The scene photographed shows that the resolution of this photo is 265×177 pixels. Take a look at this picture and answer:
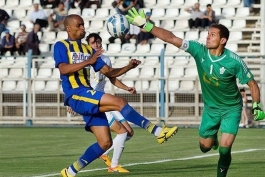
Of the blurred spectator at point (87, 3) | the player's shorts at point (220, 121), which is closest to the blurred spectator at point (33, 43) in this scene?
the blurred spectator at point (87, 3)

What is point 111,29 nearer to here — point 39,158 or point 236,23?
point 39,158

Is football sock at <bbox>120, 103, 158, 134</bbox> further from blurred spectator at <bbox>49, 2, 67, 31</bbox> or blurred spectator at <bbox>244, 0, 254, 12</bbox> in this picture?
blurred spectator at <bbox>49, 2, 67, 31</bbox>

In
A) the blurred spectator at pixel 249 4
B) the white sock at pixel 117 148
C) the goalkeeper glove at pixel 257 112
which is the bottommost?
the white sock at pixel 117 148

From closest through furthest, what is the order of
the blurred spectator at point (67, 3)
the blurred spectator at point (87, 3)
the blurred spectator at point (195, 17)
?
the blurred spectator at point (195, 17), the blurred spectator at point (87, 3), the blurred spectator at point (67, 3)

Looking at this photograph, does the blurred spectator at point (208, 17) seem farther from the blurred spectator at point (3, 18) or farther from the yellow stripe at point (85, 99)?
the yellow stripe at point (85, 99)

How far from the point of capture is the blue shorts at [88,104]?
1129cm

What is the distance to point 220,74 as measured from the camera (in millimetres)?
11328

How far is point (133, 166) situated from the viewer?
46.7 feet

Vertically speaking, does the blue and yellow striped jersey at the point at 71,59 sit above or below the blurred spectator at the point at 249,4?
below

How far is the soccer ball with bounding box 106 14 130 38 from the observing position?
13.5 m

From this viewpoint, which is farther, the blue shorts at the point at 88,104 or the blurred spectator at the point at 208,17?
the blurred spectator at the point at 208,17

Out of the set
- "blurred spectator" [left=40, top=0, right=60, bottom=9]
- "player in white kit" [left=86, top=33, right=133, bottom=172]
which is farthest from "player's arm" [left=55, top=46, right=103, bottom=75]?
"blurred spectator" [left=40, top=0, right=60, bottom=9]

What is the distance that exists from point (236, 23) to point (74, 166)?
816 inches

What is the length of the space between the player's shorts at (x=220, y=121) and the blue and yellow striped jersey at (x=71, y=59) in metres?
1.65
